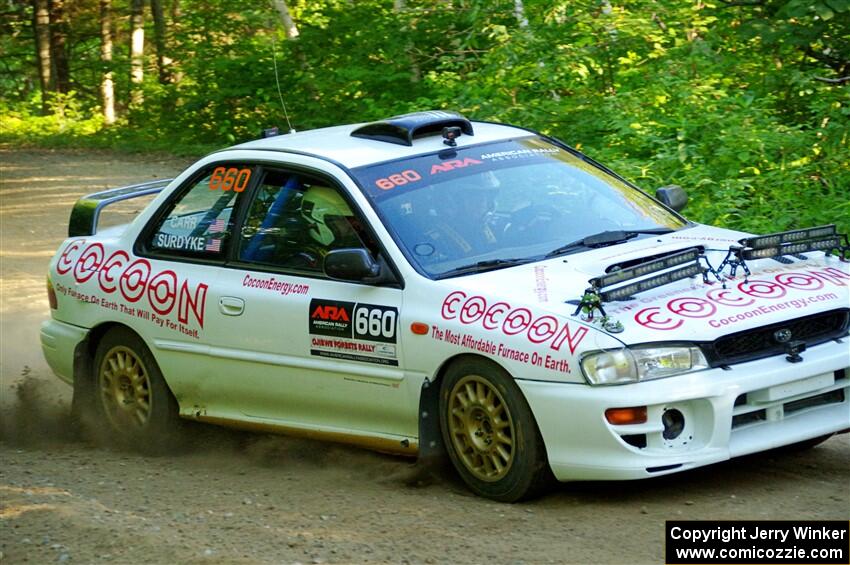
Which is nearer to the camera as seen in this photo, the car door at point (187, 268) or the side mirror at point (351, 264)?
the side mirror at point (351, 264)

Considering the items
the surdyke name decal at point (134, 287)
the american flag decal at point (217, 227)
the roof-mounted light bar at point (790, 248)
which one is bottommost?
the surdyke name decal at point (134, 287)

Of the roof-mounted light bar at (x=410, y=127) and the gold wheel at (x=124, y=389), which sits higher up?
the roof-mounted light bar at (x=410, y=127)

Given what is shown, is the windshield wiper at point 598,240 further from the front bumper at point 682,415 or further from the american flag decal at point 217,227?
the american flag decal at point 217,227

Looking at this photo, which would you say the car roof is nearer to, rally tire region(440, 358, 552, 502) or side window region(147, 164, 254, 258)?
side window region(147, 164, 254, 258)

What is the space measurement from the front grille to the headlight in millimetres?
102

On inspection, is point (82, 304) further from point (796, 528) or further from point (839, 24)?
point (839, 24)

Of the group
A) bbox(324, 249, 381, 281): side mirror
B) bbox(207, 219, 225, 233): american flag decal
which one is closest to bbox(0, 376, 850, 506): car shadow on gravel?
bbox(324, 249, 381, 281): side mirror

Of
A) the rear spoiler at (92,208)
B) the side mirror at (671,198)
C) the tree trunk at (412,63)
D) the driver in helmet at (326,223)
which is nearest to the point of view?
the driver in helmet at (326,223)

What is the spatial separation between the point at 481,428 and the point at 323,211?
1.53m

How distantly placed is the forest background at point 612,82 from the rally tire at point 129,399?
4447 mm

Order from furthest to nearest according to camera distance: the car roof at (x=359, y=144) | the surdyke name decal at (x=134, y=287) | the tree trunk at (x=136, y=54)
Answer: the tree trunk at (x=136, y=54) < the surdyke name decal at (x=134, y=287) < the car roof at (x=359, y=144)

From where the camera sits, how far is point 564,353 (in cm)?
531

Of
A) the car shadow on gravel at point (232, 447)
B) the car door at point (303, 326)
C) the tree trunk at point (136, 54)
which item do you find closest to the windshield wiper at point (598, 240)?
the car door at point (303, 326)

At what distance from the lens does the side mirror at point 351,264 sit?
600 centimetres
